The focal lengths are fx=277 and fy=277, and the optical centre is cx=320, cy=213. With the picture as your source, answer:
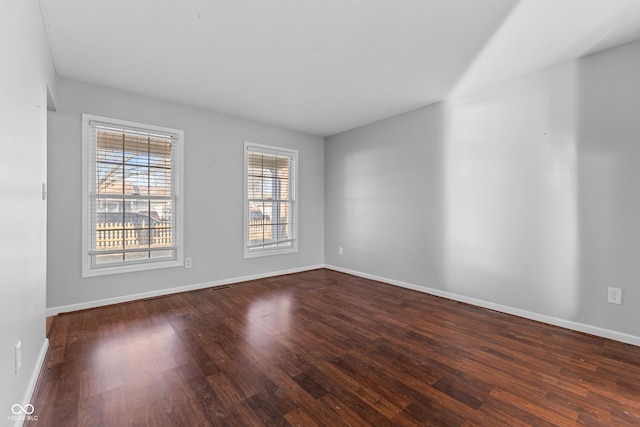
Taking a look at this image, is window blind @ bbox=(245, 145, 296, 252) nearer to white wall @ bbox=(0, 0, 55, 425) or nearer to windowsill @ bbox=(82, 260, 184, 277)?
windowsill @ bbox=(82, 260, 184, 277)

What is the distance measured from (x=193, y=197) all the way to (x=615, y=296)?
15.4 ft

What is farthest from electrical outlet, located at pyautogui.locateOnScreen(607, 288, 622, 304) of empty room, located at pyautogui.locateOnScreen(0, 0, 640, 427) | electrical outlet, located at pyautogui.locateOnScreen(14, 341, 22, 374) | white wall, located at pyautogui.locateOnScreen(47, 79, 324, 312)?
electrical outlet, located at pyautogui.locateOnScreen(14, 341, 22, 374)

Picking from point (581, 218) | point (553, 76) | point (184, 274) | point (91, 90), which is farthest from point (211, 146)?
point (581, 218)

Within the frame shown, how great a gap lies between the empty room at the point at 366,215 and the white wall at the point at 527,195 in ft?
0.06

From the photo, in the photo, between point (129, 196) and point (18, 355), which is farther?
point (129, 196)

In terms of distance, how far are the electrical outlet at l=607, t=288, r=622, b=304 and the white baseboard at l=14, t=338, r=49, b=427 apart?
420 centimetres

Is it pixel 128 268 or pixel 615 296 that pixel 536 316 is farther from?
pixel 128 268

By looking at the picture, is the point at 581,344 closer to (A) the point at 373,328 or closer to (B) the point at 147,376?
(A) the point at 373,328

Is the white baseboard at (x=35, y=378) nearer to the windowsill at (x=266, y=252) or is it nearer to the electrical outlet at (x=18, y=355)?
the electrical outlet at (x=18, y=355)

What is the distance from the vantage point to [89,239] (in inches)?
124

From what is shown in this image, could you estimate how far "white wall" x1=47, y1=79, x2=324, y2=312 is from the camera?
9.85ft

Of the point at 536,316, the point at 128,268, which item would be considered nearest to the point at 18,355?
the point at 128,268

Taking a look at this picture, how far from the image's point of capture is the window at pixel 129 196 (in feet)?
10.4

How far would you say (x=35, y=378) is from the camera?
5.87 ft
